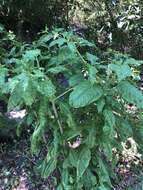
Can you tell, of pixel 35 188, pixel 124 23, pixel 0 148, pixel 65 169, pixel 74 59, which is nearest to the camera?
pixel 74 59

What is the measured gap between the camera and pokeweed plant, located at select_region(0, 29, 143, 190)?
2393mm

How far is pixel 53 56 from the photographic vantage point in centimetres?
287

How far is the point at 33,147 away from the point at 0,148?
4.35ft

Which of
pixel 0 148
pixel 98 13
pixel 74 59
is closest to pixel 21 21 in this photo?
pixel 98 13

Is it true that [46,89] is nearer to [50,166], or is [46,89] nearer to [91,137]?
[91,137]

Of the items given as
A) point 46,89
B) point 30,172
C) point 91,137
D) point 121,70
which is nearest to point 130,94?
point 121,70

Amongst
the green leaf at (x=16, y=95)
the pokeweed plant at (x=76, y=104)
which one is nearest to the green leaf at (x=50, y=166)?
the pokeweed plant at (x=76, y=104)

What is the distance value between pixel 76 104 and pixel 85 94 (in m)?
0.08

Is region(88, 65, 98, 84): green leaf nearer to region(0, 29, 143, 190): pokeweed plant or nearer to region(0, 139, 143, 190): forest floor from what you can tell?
region(0, 29, 143, 190): pokeweed plant

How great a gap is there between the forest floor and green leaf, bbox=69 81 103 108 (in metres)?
1.15

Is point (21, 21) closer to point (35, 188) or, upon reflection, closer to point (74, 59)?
point (35, 188)

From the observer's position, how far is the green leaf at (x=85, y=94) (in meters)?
2.37

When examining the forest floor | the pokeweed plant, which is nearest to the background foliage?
the pokeweed plant

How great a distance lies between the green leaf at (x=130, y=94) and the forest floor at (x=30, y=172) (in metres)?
1.18
